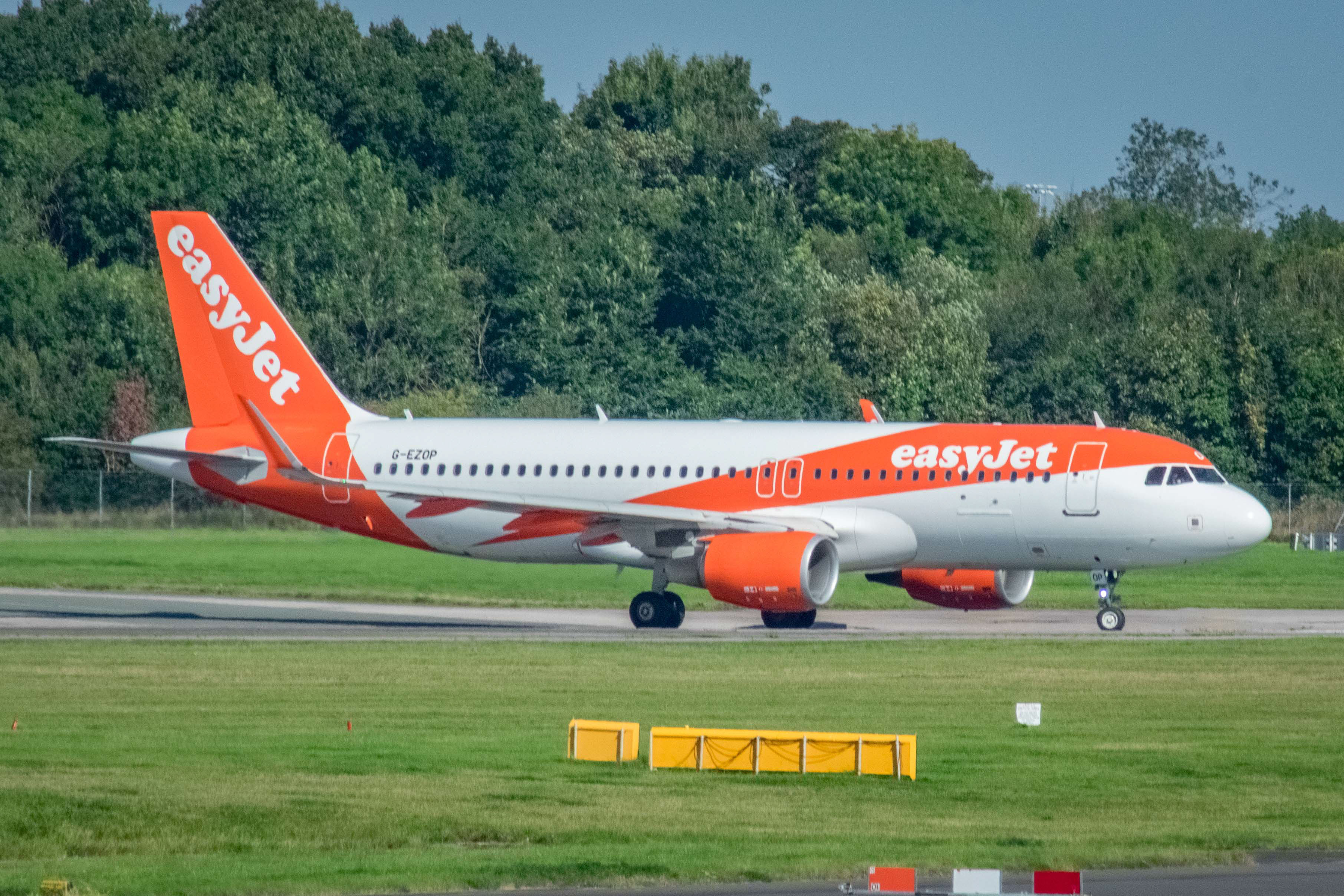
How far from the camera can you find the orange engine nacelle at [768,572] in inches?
1383

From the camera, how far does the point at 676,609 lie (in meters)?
38.4

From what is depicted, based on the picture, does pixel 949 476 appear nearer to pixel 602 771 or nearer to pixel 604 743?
pixel 604 743

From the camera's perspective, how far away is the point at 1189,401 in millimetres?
77375

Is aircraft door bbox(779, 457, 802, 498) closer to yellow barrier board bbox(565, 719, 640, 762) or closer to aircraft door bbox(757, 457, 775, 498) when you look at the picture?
aircraft door bbox(757, 457, 775, 498)

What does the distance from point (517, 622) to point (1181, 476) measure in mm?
12448

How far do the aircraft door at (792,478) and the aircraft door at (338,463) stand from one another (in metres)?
8.43

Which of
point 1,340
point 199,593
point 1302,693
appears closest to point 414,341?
point 1,340

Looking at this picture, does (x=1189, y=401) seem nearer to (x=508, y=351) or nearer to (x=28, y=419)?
(x=508, y=351)

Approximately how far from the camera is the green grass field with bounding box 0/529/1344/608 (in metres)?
44.8

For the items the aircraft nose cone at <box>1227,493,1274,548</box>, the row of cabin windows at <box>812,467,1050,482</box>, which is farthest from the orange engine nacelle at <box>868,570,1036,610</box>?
the aircraft nose cone at <box>1227,493,1274,548</box>

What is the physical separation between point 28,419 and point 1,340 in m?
7.85

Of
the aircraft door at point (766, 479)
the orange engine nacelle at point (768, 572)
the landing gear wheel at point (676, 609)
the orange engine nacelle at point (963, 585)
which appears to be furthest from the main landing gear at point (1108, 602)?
the landing gear wheel at point (676, 609)

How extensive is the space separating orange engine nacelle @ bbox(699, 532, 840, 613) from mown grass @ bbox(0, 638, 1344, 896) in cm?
331

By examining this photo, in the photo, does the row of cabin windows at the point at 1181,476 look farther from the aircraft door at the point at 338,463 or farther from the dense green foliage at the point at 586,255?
the dense green foliage at the point at 586,255
